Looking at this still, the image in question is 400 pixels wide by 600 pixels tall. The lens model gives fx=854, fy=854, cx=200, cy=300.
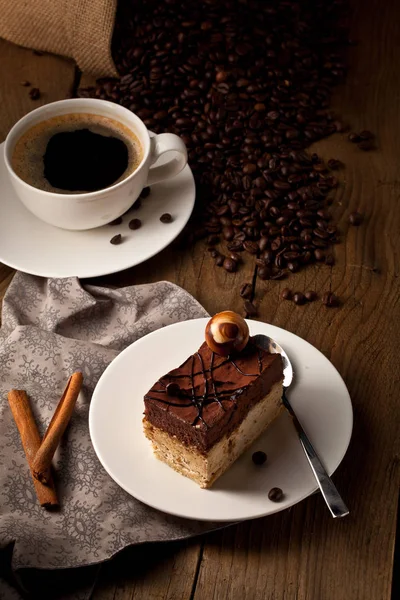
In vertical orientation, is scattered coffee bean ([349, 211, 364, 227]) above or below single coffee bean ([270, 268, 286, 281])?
above

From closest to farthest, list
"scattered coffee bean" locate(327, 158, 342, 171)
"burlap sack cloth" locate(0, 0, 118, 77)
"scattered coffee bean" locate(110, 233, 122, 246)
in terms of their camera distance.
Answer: "scattered coffee bean" locate(110, 233, 122, 246), "scattered coffee bean" locate(327, 158, 342, 171), "burlap sack cloth" locate(0, 0, 118, 77)

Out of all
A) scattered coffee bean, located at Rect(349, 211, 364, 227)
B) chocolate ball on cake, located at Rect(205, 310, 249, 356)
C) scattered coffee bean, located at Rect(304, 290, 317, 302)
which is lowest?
scattered coffee bean, located at Rect(304, 290, 317, 302)

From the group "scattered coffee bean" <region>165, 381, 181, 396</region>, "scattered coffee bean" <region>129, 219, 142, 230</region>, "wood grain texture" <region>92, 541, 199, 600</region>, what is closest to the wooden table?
"wood grain texture" <region>92, 541, 199, 600</region>

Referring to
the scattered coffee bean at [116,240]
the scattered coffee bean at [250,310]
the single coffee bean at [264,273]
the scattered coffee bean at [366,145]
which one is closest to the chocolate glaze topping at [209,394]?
the scattered coffee bean at [250,310]

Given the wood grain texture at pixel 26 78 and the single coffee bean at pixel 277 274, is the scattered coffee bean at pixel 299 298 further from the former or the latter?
the wood grain texture at pixel 26 78

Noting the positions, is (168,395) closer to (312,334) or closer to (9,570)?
(9,570)

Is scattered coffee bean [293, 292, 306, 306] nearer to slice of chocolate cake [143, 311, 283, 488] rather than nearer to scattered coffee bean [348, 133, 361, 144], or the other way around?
slice of chocolate cake [143, 311, 283, 488]

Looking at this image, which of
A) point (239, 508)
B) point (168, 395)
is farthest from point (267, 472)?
point (168, 395)
